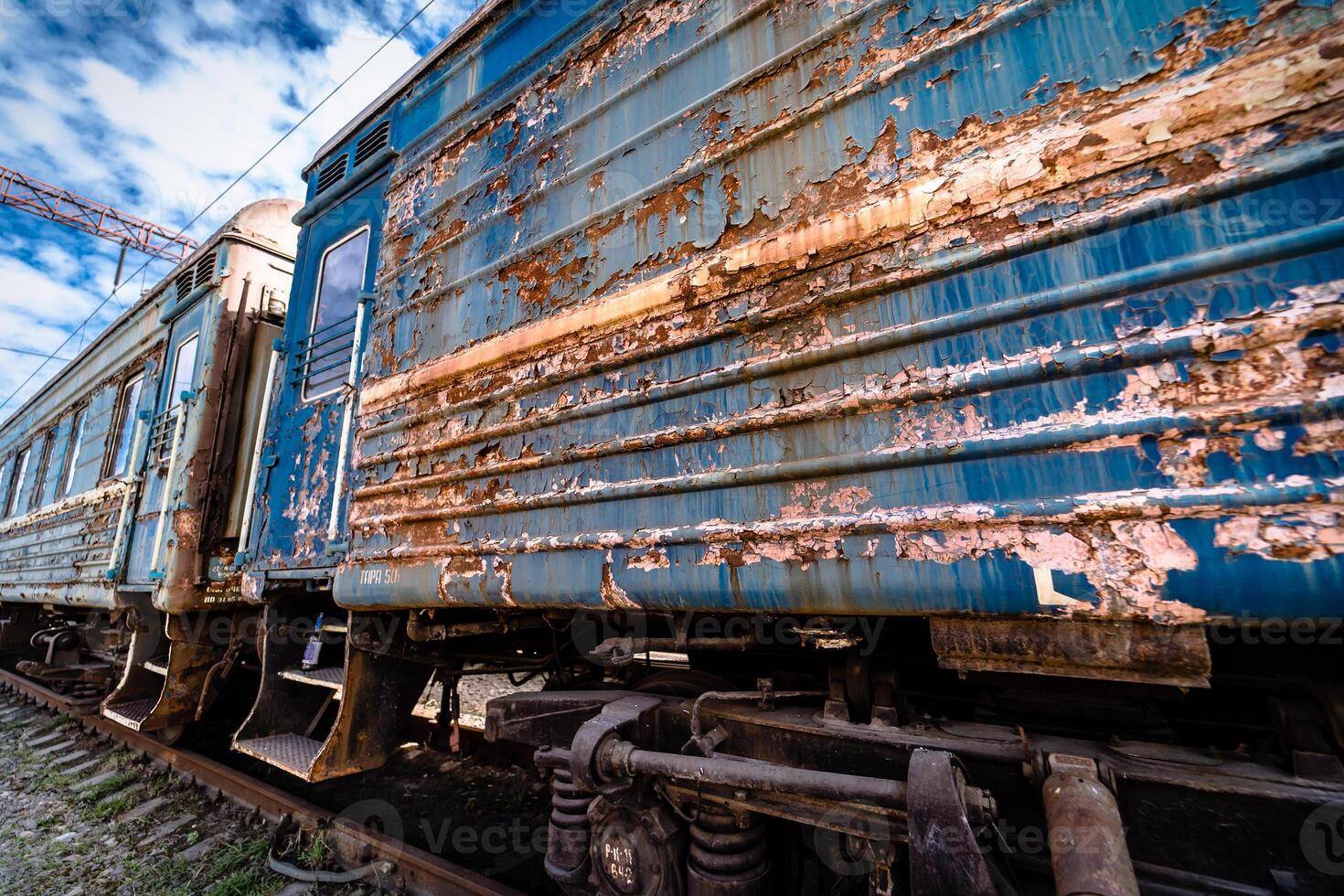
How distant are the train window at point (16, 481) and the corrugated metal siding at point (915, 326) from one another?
1195 centimetres

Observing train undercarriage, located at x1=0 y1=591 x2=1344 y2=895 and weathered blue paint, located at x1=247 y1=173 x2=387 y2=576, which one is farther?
weathered blue paint, located at x1=247 y1=173 x2=387 y2=576

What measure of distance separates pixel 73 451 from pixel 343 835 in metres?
7.94

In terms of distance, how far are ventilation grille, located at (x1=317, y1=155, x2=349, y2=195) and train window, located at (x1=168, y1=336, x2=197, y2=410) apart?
220cm

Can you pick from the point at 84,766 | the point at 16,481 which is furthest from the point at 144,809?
the point at 16,481

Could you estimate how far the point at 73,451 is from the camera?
8.03 m

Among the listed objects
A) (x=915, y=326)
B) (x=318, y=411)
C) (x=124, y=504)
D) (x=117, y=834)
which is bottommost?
(x=117, y=834)

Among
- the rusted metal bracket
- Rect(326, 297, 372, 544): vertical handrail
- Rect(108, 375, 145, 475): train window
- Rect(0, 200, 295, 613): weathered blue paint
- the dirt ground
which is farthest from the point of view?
Rect(108, 375, 145, 475): train window

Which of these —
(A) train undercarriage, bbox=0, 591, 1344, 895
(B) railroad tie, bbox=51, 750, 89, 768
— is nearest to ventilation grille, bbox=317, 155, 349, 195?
(A) train undercarriage, bbox=0, 591, 1344, 895

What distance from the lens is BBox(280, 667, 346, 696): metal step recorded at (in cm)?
316

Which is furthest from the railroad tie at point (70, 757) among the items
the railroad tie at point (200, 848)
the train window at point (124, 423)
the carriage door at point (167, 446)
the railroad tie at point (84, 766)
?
the railroad tie at point (200, 848)

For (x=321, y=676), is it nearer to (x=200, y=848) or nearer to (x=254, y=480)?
(x=200, y=848)

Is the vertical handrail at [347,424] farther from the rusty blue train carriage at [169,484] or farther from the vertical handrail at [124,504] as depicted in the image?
the vertical handrail at [124,504]

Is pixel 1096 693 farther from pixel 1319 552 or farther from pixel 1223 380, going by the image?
pixel 1223 380

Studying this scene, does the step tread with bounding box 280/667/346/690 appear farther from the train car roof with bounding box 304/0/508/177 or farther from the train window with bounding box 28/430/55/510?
the train window with bounding box 28/430/55/510
